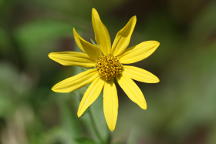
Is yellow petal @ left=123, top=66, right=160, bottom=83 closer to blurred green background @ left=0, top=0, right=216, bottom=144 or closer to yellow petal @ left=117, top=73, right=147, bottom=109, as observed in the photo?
yellow petal @ left=117, top=73, right=147, bottom=109

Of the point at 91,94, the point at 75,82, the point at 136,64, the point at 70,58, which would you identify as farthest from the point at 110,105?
the point at 136,64

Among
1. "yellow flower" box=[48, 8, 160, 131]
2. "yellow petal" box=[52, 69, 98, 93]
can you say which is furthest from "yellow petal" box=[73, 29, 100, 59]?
"yellow petal" box=[52, 69, 98, 93]

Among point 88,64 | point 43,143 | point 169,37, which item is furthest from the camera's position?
point 169,37

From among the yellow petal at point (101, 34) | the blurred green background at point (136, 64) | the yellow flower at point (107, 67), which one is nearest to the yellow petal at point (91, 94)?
the yellow flower at point (107, 67)

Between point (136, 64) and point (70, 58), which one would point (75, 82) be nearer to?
point (70, 58)

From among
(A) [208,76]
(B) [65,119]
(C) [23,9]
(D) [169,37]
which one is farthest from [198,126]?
(C) [23,9]

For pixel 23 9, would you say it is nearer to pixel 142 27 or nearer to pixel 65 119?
pixel 142 27
